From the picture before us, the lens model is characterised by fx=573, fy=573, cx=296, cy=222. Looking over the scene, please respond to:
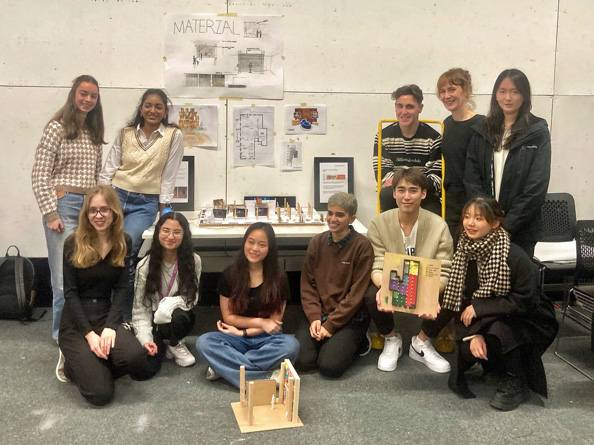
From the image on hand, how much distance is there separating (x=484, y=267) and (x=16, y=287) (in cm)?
296

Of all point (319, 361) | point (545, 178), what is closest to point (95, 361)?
point (319, 361)

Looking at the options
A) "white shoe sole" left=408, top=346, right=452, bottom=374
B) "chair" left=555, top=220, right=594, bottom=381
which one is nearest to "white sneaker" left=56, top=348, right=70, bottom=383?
"white shoe sole" left=408, top=346, right=452, bottom=374

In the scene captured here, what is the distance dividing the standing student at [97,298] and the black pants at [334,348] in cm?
86

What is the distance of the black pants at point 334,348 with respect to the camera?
304 cm

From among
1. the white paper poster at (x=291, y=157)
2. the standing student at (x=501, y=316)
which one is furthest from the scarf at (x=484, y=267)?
the white paper poster at (x=291, y=157)

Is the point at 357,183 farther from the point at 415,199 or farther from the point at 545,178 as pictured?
the point at 545,178

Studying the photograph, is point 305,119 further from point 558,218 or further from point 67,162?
point 558,218

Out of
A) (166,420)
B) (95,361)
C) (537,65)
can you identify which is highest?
(537,65)

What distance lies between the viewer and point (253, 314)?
10.3 feet

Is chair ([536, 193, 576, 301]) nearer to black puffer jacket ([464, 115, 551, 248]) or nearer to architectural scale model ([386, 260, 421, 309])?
black puffer jacket ([464, 115, 551, 248])

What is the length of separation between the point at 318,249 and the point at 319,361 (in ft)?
2.08

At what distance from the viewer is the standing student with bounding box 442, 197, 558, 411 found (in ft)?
9.20

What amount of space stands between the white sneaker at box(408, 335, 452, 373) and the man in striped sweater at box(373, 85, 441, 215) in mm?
840

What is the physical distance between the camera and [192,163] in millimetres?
4125
